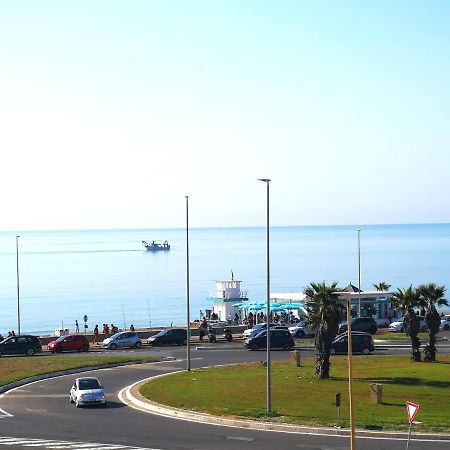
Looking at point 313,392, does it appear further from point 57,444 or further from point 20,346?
point 20,346

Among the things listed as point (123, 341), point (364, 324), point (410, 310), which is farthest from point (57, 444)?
point (364, 324)

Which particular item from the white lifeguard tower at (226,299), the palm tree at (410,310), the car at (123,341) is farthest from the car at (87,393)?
the white lifeguard tower at (226,299)

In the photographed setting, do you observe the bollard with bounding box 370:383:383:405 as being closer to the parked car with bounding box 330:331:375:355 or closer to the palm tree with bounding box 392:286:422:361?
the palm tree with bounding box 392:286:422:361

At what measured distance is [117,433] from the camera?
98.9 feet

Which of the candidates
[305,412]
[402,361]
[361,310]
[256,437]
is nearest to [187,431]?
[256,437]

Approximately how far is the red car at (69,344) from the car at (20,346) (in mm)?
1728

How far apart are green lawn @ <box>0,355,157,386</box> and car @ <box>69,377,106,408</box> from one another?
26.8 feet

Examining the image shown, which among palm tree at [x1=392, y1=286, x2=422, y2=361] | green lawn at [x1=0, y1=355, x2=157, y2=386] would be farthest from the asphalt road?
palm tree at [x1=392, y1=286, x2=422, y2=361]

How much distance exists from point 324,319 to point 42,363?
58.0 feet

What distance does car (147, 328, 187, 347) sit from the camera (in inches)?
2527

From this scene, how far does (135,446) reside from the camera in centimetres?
2784

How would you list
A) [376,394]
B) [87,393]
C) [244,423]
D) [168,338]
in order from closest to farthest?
[244,423] → [376,394] → [87,393] → [168,338]

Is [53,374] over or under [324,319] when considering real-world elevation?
under

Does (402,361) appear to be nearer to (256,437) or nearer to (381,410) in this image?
(381,410)
